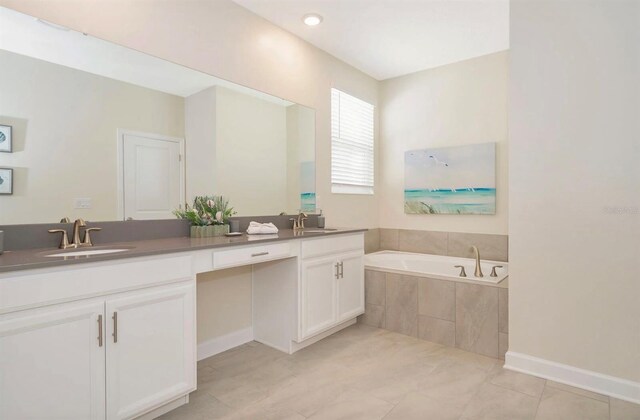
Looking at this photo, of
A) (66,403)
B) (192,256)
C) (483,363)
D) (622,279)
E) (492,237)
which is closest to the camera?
(66,403)

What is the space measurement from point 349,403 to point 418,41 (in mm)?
2906

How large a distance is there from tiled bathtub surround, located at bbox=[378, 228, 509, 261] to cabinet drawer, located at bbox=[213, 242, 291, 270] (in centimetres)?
192

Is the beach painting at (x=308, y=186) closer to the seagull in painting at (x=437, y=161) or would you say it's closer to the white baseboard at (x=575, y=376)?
the seagull in painting at (x=437, y=161)

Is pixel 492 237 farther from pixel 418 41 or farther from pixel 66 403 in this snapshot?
pixel 66 403

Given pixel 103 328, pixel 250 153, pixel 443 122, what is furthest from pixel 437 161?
pixel 103 328

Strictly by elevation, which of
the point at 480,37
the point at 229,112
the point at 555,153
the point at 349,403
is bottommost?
the point at 349,403

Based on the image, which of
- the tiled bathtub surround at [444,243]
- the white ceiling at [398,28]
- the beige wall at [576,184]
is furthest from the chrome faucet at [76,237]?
the tiled bathtub surround at [444,243]

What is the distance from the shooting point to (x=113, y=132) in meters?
1.95

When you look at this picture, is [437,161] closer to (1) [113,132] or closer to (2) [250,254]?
(2) [250,254]

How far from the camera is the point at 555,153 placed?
2088 mm

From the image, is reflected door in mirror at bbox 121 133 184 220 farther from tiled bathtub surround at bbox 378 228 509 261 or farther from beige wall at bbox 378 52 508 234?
beige wall at bbox 378 52 508 234

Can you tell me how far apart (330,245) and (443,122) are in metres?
1.97

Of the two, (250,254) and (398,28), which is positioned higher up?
(398,28)

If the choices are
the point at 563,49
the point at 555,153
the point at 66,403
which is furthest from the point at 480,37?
the point at 66,403
